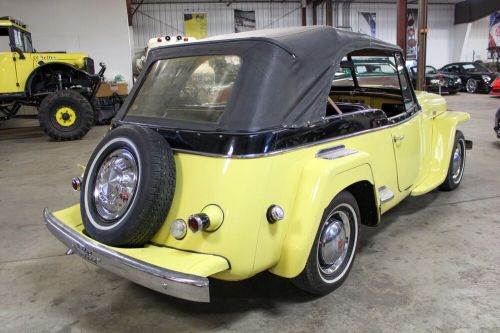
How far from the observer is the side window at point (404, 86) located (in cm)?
362

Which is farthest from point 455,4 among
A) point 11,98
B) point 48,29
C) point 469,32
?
point 11,98

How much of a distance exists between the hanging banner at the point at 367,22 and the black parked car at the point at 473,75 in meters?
5.12

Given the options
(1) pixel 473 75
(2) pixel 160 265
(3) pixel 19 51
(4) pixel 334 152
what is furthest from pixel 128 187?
(1) pixel 473 75

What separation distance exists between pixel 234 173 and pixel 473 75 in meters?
17.2

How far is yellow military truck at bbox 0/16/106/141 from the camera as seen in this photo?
8.73 meters

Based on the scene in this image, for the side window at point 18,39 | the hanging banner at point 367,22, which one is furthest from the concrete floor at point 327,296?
the hanging banner at point 367,22

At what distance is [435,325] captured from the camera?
7.47 ft

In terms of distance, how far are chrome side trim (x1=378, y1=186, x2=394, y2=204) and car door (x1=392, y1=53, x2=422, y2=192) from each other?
10.2 inches

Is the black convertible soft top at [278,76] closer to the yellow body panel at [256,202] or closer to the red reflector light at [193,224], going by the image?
the yellow body panel at [256,202]

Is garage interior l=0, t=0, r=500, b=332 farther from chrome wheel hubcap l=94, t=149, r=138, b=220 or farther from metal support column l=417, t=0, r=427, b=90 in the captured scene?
metal support column l=417, t=0, r=427, b=90

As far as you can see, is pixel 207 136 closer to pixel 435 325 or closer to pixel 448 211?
pixel 435 325

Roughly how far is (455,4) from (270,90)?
80.5ft

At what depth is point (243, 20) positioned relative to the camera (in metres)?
19.6

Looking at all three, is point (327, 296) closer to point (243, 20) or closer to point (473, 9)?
point (243, 20)
